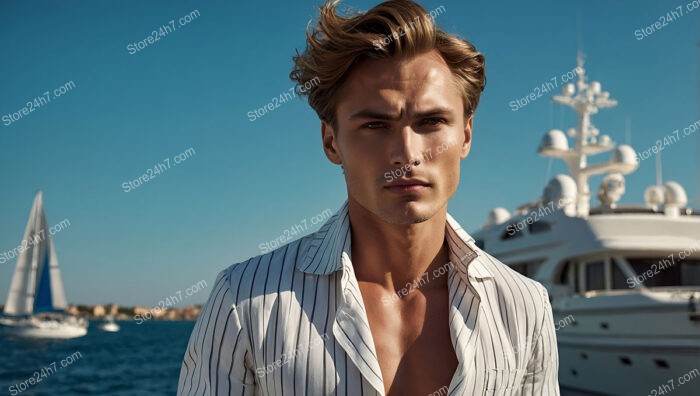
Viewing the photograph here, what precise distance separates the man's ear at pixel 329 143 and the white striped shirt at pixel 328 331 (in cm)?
19

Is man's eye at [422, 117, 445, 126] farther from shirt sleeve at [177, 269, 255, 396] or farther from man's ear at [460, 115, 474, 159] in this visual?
shirt sleeve at [177, 269, 255, 396]

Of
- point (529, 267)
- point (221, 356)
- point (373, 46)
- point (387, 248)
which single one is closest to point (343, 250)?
point (387, 248)

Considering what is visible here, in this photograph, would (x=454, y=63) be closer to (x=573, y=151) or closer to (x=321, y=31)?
(x=321, y=31)

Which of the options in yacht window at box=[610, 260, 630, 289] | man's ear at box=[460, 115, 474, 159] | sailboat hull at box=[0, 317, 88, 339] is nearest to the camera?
man's ear at box=[460, 115, 474, 159]

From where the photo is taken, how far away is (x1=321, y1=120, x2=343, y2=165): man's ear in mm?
2125

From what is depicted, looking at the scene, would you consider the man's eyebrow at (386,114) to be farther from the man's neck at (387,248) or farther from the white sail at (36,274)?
the white sail at (36,274)

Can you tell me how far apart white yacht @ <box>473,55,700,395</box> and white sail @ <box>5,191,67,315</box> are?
34.1 meters

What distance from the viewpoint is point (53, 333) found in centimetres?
5400

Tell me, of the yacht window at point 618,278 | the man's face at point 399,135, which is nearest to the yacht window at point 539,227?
the yacht window at point 618,278

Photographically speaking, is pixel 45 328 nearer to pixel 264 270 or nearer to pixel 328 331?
pixel 264 270

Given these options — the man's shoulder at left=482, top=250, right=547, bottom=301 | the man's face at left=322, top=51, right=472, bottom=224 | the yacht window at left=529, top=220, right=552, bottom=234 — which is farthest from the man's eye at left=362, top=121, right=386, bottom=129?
the yacht window at left=529, top=220, right=552, bottom=234

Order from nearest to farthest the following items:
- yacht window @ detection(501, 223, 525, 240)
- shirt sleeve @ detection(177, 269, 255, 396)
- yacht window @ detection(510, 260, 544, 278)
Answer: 1. shirt sleeve @ detection(177, 269, 255, 396)
2. yacht window @ detection(510, 260, 544, 278)
3. yacht window @ detection(501, 223, 525, 240)

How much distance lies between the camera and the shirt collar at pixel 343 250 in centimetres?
197

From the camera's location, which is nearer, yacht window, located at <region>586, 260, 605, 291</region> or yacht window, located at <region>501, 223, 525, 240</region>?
yacht window, located at <region>586, 260, 605, 291</region>
